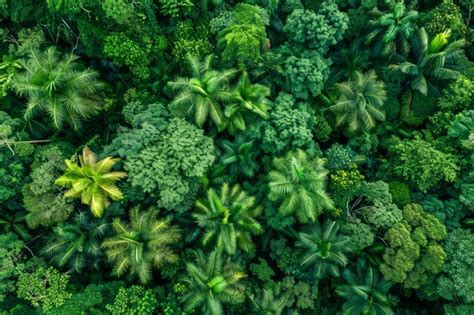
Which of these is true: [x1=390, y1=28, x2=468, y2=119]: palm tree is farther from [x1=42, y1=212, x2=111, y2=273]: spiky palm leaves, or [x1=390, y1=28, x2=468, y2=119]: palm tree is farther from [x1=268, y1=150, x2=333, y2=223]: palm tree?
[x1=42, y1=212, x2=111, y2=273]: spiky palm leaves

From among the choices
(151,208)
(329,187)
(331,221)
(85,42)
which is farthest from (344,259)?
(85,42)

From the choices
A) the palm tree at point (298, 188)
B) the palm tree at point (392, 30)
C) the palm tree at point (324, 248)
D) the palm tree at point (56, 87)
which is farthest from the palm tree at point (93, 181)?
the palm tree at point (392, 30)

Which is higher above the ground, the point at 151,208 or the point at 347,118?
the point at 347,118

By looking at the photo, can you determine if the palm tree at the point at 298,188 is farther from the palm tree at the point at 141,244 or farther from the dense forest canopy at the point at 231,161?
the palm tree at the point at 141,244

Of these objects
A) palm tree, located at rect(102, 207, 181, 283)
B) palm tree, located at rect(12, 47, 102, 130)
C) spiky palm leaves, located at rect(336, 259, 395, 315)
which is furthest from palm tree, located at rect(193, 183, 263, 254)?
palm tree, located at rect(12, 47, 102, 130)

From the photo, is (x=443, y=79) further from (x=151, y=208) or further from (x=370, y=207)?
(x=151, y=208)

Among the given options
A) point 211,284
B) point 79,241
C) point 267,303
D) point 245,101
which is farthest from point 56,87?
point 267,303
